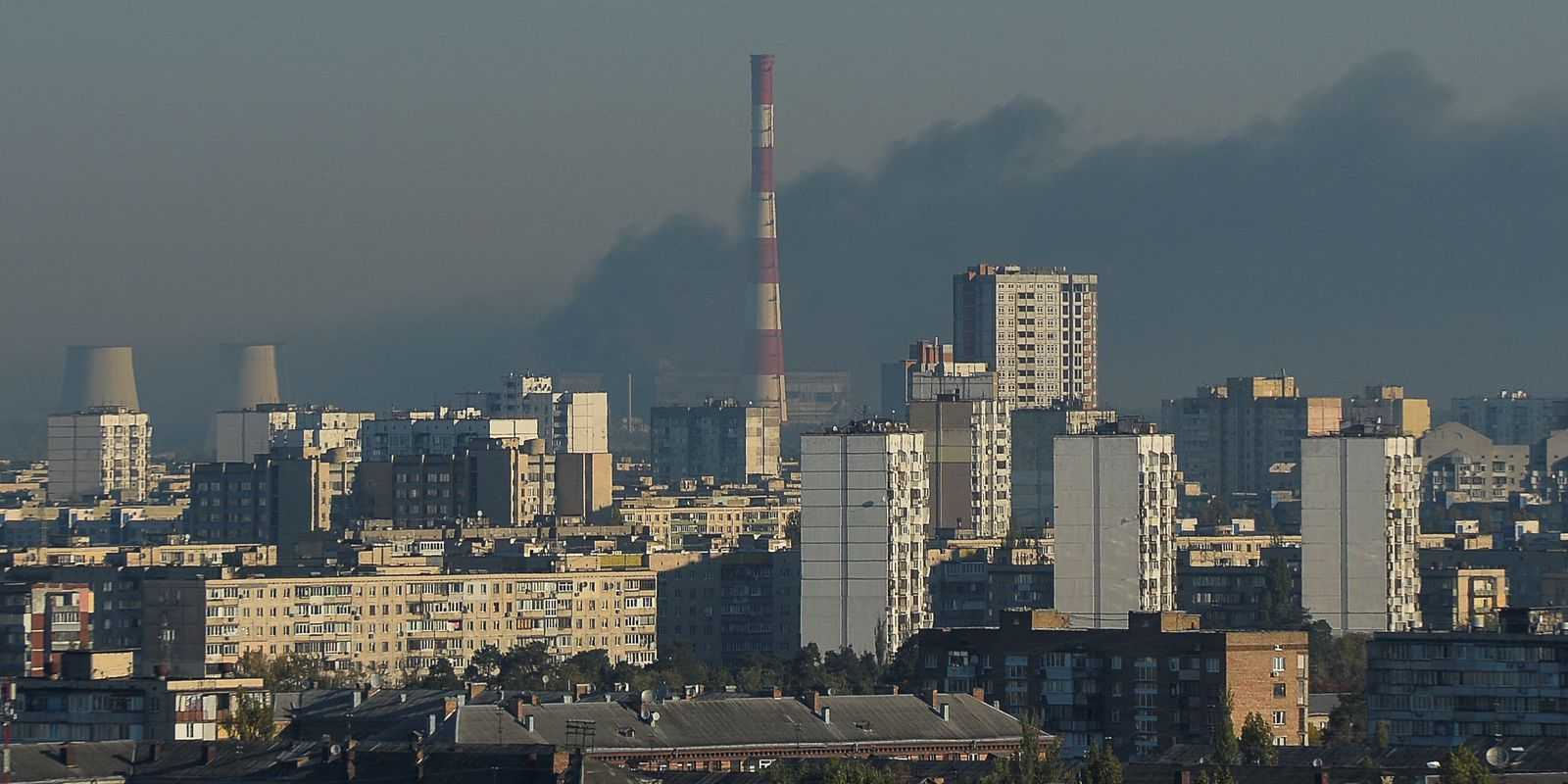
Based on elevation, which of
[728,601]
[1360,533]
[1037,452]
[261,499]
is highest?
[1037,452]

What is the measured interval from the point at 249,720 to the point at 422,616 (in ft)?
150

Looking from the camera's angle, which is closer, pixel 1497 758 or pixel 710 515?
pixel 1497 758

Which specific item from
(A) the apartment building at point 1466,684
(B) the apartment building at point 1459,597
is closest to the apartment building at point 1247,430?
(B) the apartment building at point 1459,597

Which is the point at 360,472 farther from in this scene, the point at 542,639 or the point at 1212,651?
the point at 1212,651

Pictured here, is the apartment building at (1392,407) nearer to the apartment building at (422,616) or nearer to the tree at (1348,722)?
the apartment building at (422,616)

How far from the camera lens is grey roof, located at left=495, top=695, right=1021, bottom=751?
200 ft

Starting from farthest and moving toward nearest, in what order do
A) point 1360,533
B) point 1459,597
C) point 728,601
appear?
point 728,601 → point 1459,597 → point 1360,533

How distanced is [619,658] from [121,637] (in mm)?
12748

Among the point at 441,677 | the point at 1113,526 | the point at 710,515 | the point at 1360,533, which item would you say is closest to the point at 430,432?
the point at 710,515

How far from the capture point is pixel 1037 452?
162 metres

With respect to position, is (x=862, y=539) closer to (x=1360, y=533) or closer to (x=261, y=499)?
(x=1360, y=533)

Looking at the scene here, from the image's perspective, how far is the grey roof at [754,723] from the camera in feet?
200

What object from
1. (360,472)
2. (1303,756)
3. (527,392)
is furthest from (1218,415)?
(1303,756)

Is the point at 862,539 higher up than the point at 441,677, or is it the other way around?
the point at 862,539
